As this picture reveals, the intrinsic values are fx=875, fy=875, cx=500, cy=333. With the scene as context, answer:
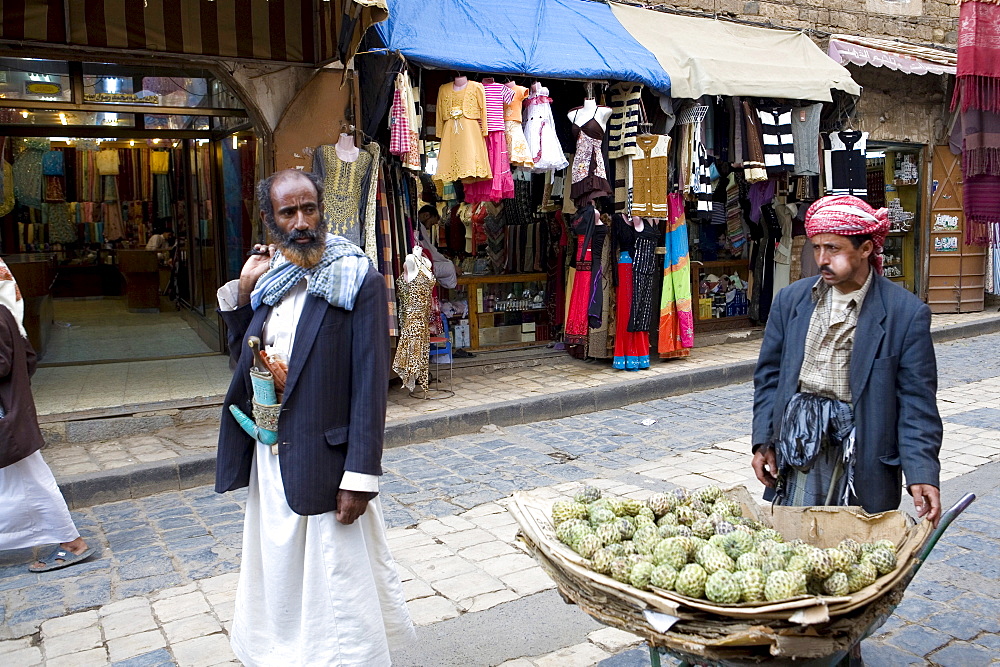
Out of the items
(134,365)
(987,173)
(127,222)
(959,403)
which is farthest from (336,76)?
(127,222)

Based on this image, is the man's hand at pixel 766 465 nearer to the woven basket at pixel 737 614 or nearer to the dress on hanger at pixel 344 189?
the woven basket at pixel 737 614

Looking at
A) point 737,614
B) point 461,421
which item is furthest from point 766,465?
point 461,421

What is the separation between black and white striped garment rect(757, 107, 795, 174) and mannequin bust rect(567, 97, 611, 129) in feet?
7.11

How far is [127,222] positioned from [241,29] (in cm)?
730

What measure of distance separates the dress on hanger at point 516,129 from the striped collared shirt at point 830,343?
5.27 m

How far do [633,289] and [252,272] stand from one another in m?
6.64

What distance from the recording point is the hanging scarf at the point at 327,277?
301 cm

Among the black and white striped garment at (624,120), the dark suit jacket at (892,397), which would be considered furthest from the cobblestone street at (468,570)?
the black and white striped garment at (624,120)

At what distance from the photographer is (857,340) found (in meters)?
3.11

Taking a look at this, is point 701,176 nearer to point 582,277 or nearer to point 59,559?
point 582,277

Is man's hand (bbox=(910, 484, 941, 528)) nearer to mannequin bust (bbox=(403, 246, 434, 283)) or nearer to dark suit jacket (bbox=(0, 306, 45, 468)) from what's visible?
dark suit jacket (bbox=(0, 306, 45, 468))

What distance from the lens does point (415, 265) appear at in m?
7.98

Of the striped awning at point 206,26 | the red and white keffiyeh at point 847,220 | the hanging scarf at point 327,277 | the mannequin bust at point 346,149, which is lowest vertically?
the hanging scarf at point 327,277

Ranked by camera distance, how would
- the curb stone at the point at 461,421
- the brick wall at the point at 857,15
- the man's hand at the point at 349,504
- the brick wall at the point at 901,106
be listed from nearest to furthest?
the man's hand at the point at 349,504 → the curb stone at the point at 461,421 → the brick wall at the point at 857,15 → the brick wall at the point at 901,106
